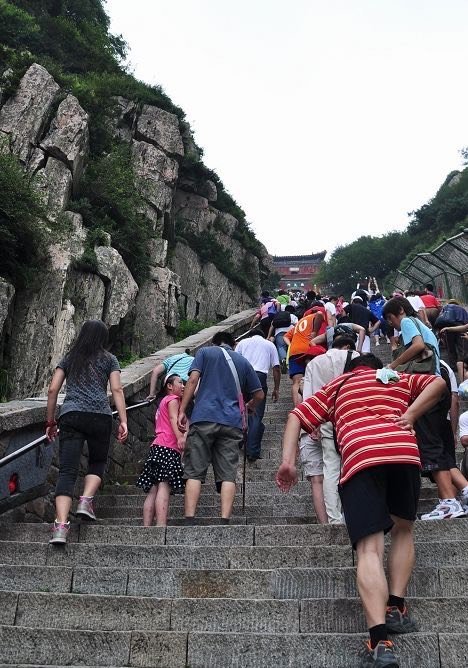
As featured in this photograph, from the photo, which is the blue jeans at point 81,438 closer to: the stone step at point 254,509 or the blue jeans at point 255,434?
the stone step at point 254,509

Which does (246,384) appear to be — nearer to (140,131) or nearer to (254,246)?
(140,131)

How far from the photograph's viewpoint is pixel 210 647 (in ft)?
12.4

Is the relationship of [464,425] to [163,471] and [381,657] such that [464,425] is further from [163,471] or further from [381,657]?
[381,657]

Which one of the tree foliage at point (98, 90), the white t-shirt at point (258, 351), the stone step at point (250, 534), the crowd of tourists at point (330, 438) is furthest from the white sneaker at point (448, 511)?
the tree foliage at point (98, 90)

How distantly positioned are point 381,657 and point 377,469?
0.97 metres

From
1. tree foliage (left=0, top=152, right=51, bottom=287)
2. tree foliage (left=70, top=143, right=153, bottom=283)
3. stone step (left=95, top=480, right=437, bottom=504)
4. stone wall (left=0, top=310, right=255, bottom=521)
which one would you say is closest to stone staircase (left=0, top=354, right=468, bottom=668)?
stone wall (left=0, top=310, right=255, bottom=521)

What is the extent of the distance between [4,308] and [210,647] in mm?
11311

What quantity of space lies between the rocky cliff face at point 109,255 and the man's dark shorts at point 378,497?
37.2 feet

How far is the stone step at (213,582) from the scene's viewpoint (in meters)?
4.43

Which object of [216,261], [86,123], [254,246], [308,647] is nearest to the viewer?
[308,647]

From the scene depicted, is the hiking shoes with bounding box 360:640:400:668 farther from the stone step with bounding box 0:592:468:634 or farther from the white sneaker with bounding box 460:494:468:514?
the white sneaker with bounding box 460:494:468:514

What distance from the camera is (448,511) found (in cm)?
562

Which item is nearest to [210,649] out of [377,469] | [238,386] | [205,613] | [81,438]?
[205,613]

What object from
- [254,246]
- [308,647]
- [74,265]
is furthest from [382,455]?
[254,246]
